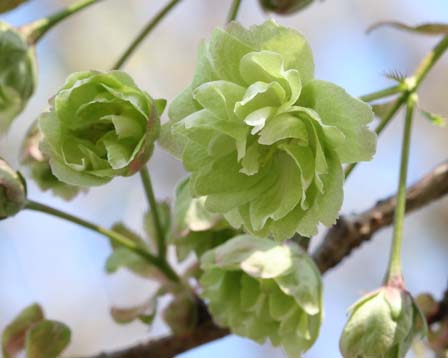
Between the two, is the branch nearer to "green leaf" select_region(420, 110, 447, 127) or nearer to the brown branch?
A: the brown branch

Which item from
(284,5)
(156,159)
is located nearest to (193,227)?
(284,5)

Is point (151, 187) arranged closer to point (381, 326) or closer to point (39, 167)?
point (39, 167)

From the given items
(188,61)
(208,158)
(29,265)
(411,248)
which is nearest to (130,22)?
(188,61)

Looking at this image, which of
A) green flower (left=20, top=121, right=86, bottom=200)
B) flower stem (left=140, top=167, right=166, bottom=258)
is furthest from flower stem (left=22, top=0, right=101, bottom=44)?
flower stem (left=140, top=167, right=166, bottom=258)

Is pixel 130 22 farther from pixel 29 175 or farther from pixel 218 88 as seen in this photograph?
pixel 218 88

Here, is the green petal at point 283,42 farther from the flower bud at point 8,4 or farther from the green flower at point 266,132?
the flower bud at point 8,4

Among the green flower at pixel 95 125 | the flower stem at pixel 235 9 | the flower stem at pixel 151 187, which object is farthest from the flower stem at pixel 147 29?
the green flower at pixel 95 125
